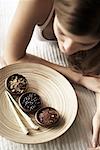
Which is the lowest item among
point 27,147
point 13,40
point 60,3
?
point 27,147

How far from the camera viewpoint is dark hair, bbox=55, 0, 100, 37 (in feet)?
2.31

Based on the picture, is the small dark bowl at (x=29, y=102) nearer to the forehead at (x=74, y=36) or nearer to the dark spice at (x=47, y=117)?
the dark spice at (x=47, y=117)

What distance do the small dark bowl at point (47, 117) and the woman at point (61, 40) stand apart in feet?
0.33

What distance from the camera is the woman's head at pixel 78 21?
0.71m

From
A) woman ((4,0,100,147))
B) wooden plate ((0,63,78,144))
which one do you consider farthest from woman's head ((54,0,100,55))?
wooden plate ((0,63,78,144))

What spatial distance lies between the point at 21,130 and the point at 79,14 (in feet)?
0.98

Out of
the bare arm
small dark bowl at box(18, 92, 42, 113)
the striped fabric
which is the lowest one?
the striped fabric

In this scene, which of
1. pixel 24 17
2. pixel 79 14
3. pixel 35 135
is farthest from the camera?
pixel 24 17

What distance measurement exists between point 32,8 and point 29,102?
0.78ft

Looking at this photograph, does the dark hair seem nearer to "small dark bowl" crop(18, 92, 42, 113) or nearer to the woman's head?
the woman's head

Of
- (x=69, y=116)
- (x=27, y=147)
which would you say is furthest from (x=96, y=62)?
(x=27, y=147)

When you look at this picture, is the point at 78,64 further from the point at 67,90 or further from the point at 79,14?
the point at 79,14

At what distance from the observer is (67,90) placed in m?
0.93

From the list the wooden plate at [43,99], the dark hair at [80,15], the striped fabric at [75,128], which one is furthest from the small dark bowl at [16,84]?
the dark hair at [80,15]
